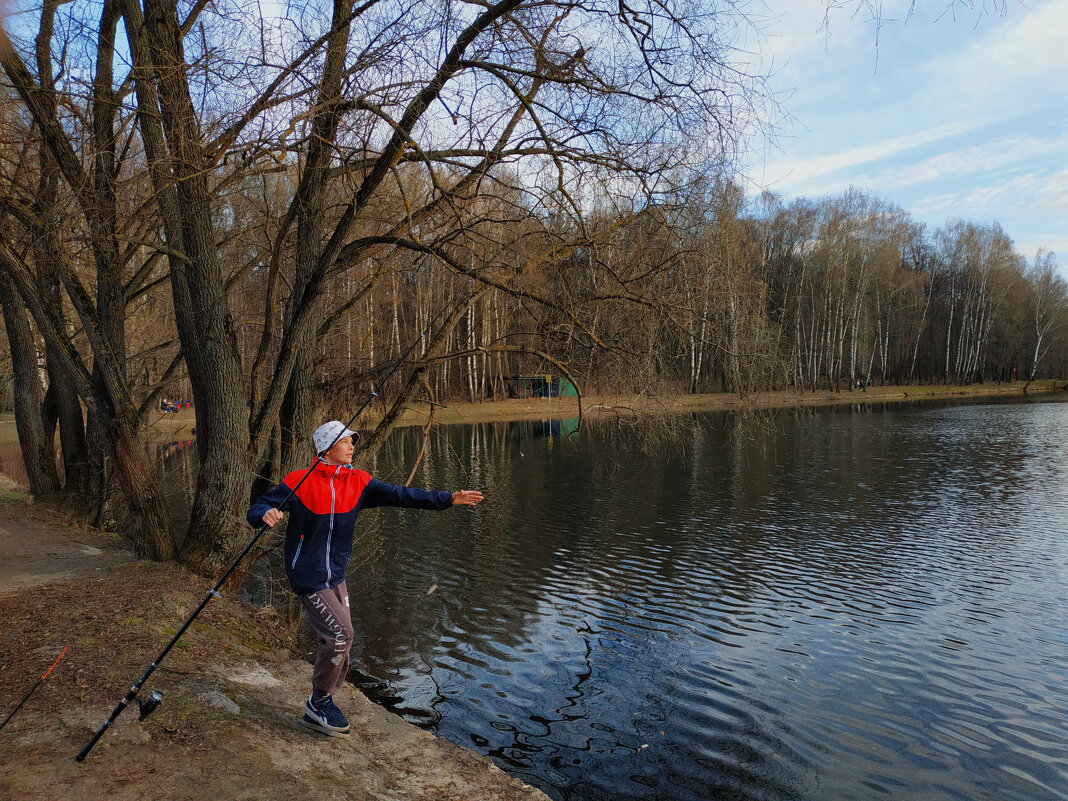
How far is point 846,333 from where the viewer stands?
5253cm

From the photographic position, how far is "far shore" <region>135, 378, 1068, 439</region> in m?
7.72

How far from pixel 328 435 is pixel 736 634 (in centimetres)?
628

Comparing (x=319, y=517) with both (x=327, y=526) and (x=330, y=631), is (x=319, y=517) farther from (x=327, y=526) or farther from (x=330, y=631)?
(x=330, y=631)

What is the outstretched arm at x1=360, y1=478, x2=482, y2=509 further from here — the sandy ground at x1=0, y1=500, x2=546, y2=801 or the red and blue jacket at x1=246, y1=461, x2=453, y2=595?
the sandy ground at x1=0, y1=500, x2=546, y2=801

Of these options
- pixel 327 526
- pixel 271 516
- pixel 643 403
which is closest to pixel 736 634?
pixel 643 403

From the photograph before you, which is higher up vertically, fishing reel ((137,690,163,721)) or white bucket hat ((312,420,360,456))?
white bucket hat ((312,420,360,456))

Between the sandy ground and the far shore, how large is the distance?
3233 mm

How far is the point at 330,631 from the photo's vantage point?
4.53m

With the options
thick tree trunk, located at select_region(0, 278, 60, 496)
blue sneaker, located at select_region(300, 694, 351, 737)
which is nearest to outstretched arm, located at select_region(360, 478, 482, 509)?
blue sneaker, located at select_region(300, 694, 351, 737)

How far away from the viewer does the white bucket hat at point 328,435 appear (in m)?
4.62

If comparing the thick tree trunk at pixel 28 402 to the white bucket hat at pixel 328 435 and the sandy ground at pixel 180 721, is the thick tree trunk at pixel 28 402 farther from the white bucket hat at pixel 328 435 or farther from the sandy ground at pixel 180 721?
the white bucket hat at pixel 328 435

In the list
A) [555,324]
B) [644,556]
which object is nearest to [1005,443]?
[644,556]

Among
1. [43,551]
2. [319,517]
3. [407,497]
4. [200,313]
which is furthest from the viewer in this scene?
[43,551]

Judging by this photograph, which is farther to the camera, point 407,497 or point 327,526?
point 407,497
